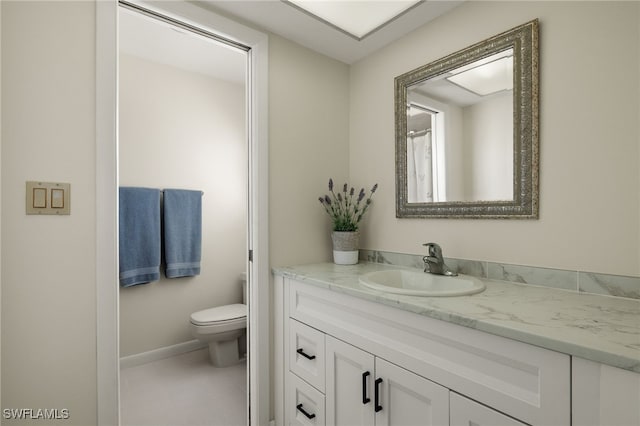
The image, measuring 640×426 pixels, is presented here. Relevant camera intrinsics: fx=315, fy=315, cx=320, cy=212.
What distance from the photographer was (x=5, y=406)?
3.60 feet

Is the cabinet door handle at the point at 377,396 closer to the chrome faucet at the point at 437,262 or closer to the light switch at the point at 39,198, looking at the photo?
the chrome faucet at the point at 437,262

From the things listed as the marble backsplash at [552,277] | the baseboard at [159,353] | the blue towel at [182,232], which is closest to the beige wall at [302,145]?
the marble backsplash at [552,277]

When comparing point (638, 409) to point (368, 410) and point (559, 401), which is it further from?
point (368, 410)

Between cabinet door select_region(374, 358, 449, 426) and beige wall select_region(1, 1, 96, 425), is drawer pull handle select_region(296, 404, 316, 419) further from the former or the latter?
beige wall select_region(1, 1, 96, 425)

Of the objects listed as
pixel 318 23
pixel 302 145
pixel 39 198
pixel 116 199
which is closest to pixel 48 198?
pixel 39 198

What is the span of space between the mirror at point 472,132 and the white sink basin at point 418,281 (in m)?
0.31

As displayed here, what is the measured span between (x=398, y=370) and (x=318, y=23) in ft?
5.45

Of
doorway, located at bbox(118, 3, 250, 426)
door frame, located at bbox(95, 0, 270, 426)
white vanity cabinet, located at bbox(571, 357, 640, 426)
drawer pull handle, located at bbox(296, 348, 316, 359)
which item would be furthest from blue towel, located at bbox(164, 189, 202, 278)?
white vanity cabinet, located at bbox(571, 357, 640, 426)

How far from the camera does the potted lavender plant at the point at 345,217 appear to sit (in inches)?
71.5

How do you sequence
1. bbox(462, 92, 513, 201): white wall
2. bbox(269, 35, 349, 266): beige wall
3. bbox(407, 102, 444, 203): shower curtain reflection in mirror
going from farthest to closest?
1. bbox(269, 35, 349, 266): beige wall
2. bbox(407, 102, 444, 203): shower curtain reflection in mirror
3. bbox(462, 92, 513, 201): white wall

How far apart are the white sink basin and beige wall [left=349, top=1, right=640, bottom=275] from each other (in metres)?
0.17

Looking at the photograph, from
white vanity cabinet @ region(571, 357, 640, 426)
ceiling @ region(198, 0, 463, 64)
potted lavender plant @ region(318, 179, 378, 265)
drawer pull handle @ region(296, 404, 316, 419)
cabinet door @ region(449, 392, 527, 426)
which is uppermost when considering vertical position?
ceiling @ region(198, 0, 463, 64)

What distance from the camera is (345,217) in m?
1.91

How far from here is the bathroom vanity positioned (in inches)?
28.0
